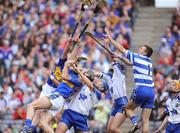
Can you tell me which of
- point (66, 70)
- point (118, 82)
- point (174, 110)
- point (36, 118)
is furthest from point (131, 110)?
point (36, 118)

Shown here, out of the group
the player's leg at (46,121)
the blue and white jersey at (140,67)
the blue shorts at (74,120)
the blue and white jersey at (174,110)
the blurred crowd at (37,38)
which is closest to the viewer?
the blue and white jersey at (140,67)

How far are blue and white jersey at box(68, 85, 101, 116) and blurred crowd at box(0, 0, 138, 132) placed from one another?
566 centimetres

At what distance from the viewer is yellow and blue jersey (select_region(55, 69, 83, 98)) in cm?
2011

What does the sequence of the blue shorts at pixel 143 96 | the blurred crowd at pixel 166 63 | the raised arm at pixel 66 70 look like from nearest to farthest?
the blue shorts at pixel 143 96 → the raised arm at pixel 66 70 → the blurred crowd at pixel 166 63

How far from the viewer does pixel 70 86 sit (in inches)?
792

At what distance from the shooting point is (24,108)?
27.0 meters

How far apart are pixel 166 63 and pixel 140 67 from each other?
8524 millimetres

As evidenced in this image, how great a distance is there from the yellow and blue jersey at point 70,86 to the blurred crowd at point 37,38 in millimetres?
5822

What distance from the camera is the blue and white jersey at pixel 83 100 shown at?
20.2 metres

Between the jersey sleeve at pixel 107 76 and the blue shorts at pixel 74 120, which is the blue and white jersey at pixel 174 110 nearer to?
the jersey sleeve at pixel 107 76

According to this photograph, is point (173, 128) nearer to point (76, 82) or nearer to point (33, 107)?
point (76, 82)

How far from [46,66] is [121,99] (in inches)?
343

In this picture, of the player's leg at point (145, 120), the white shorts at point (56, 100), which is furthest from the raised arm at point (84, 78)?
the player's leg at point (145, 120)

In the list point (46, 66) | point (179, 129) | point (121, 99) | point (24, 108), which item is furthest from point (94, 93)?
point (46, 66)
